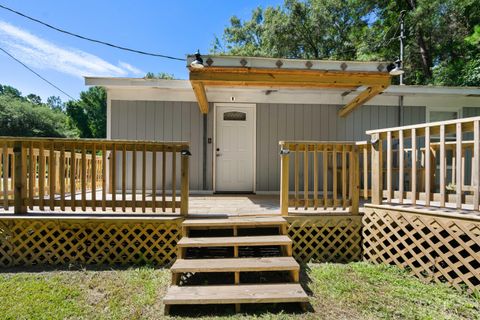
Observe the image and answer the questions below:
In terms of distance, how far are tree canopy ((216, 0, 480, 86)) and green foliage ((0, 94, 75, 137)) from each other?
19.9m

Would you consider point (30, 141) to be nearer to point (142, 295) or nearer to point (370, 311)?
point (142, 295)

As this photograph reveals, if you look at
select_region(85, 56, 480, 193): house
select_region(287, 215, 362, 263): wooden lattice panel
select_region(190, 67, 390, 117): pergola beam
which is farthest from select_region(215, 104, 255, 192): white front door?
select_region(287, 215, 362, 263): wooden lattice panel

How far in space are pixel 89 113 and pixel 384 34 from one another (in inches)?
1118

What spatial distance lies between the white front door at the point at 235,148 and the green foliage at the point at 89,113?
2368 cm

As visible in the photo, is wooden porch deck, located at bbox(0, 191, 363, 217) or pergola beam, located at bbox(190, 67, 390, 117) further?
pergola beam, located at bbox(190, 67, 390, 117)

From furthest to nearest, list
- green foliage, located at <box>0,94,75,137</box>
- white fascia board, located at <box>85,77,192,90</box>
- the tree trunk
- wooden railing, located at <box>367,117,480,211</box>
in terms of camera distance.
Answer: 1. green foliage, located at <box>0,94,75,137</box>
2. the tree trunk
3. white fascia board, located at <box>85,77,192,90</box>
4. wooden railing, located at <box>367,117,480,211</box>

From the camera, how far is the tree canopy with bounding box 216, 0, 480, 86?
36.2ft

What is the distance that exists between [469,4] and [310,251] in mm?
13506

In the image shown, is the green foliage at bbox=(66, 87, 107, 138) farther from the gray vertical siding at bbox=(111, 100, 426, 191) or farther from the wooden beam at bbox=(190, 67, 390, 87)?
the wooden beam at bbox=(190, 67, 390, 87)

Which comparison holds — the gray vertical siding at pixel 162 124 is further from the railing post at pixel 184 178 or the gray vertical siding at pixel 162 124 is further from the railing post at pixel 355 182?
the railing post at pixel 355 182

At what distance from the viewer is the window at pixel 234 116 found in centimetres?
569

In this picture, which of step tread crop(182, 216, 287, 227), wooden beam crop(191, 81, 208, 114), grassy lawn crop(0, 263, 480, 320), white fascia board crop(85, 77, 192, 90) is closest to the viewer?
grassy lawn crop(0, 263, 480, 320)

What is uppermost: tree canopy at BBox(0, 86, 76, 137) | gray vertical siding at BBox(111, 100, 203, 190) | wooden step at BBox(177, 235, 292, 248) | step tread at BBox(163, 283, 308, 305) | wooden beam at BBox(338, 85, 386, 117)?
tree canopy at BBox(0, 86, 76, 137)

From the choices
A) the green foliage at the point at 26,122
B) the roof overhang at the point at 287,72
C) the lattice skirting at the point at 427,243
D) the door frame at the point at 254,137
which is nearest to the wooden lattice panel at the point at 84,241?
the roof overhang at the point at 287,72
